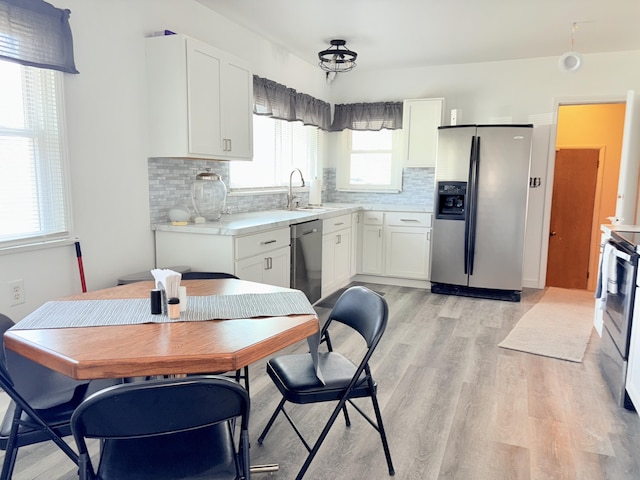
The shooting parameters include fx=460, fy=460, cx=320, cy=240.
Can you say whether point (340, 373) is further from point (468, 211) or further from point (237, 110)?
point (468, 211)

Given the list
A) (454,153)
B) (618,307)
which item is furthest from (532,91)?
(618,307)

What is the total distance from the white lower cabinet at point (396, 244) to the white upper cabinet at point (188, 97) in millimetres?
2301

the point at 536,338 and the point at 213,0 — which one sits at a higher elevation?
the point at 213,0

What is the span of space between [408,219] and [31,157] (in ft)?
11.7

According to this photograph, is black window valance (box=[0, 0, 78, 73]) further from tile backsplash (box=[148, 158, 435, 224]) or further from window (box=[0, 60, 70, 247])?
tile backsplash (box=[148, 158, 435, 224])

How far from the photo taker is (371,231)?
518 centimetres

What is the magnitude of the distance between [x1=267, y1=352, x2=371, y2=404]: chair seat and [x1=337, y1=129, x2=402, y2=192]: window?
3.73m

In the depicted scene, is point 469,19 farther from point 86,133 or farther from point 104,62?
point 86,133

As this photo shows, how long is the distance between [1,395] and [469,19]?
4015 millimetres

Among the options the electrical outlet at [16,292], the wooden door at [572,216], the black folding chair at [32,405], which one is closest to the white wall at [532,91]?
the wooden door at [572,216]

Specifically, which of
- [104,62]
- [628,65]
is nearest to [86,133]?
[104,62]

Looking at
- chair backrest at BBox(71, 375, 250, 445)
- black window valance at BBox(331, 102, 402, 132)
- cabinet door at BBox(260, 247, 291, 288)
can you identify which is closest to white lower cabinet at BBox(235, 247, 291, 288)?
cabinet door at BBox(260, 247, 291, 288)

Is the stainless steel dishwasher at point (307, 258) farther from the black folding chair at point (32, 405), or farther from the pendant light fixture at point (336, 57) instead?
the black folding chair at point (32, 405)

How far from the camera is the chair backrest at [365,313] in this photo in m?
1.75
